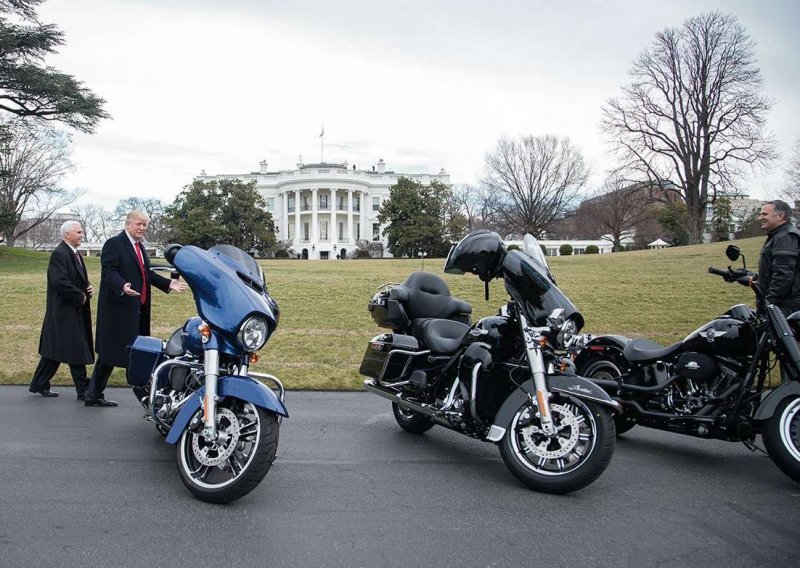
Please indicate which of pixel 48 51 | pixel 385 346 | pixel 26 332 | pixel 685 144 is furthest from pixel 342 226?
pixel 385 346

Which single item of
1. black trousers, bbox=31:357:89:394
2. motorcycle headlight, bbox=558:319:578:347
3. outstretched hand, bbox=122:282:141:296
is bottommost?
black trousers, bbox=31:357:89:394

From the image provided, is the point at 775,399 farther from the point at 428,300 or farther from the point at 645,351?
the point at 428,300

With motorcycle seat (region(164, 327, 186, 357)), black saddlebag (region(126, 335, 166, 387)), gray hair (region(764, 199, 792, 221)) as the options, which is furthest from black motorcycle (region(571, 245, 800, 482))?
black saddlebag (region(126, 335, 166, 387))

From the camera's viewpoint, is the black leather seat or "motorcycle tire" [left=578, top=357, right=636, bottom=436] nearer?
"motorcycle tire" [left=578, top=357, right=636, bottom=436]

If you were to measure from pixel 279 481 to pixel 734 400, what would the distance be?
343cm

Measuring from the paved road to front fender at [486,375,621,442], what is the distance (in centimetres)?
45

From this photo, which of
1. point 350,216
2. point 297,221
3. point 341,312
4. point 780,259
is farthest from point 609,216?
point 780,259

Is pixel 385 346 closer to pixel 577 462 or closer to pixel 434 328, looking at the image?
pixel 434 328

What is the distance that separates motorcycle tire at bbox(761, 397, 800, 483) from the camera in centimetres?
449

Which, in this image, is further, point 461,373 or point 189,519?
point 461,373

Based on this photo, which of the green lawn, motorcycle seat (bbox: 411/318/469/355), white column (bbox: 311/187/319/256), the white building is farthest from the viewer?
the white building

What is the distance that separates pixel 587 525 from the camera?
389 centimetres

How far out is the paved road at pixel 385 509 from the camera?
3.46m

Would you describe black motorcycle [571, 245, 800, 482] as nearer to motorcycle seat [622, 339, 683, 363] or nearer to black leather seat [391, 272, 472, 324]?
motorcycle seat [622, 339, 683, 363]
